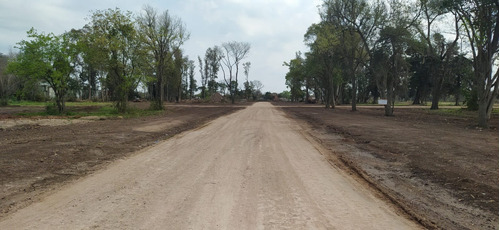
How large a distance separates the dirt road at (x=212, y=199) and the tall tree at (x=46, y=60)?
22018mm

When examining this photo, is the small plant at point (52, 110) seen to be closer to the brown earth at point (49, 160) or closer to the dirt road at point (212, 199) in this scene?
the brown earth at point (49, 160)

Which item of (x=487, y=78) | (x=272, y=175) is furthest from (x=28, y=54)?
(x=487, y=78)

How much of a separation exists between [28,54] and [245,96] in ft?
324

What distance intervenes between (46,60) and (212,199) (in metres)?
26.2

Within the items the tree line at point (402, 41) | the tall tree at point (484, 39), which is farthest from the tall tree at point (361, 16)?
the tall tree at point (484, 39)

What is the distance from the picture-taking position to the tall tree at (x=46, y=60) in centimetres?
2398

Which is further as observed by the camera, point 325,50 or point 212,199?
point 325,50

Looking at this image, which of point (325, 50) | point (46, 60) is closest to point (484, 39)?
point (325, 50)

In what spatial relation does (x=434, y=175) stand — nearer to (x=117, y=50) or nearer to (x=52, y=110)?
(x=117, y=50)

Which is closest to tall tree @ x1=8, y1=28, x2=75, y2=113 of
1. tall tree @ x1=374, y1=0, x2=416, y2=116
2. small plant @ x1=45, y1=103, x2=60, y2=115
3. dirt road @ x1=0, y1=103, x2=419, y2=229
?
small plant @ x1=45, y1=103, x2=60, y2=115

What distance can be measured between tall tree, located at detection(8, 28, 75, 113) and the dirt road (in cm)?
2202

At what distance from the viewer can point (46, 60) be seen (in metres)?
24.8

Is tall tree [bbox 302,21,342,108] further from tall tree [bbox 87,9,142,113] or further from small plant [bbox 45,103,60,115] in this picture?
small plant [bbox 45,103,60,115]

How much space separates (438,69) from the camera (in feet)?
126
